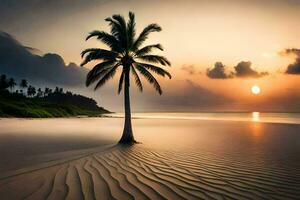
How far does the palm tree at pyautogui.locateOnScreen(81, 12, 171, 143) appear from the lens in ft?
62.8

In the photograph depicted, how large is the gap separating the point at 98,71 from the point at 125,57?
2.30 metres

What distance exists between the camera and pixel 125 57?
1941 cm

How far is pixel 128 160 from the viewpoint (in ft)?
36.4

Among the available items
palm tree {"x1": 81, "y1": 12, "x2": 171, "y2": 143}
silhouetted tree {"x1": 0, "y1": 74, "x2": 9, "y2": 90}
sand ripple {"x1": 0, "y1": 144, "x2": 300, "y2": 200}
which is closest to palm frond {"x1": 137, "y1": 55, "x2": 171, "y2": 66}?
palm tree {"x1": 81, "y1": 12, "x2": 171, "y2": 143}

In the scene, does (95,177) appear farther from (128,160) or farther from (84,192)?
(128,160)

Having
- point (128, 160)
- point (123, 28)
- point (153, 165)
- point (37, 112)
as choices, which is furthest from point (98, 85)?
point (37, 112)

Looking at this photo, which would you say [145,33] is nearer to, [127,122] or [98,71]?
[98,71]

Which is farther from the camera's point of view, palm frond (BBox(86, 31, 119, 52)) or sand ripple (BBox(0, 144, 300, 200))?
palm frond (BBox(86, 31, 119, 52))

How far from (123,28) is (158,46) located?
2.98 m

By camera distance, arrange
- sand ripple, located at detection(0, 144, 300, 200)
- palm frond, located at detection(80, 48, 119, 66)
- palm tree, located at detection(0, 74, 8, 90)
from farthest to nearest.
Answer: palm tree, located at detection(0, 74, 8, 90) → palm frond, located at detection(80, 48, 119, 66) → sand ripple, located at detection(0, 144, 300, 200)

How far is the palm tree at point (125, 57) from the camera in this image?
19141 millimetres

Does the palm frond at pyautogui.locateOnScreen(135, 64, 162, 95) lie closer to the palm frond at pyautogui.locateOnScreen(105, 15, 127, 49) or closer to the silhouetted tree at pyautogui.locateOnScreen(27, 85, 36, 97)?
the palm frond at pyautogui.locateOnScreen(105, 15, 127, 49)

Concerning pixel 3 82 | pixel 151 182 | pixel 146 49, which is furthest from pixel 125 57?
pixel 3 82

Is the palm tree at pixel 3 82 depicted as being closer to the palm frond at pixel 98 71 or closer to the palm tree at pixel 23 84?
the palm tree at pixel 23 84
